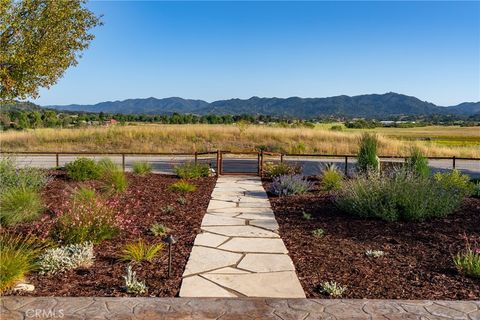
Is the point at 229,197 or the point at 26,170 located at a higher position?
the point at 26,170

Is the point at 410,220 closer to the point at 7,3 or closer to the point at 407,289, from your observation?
the point at 407,289

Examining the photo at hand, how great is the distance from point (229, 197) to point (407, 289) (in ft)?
19.0

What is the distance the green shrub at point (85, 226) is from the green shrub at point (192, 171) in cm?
651

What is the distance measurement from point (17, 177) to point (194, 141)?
22.4m

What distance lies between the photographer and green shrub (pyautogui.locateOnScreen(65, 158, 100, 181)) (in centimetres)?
1133

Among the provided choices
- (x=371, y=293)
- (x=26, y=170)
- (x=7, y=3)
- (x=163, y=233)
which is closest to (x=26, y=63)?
(x=7, y=3)

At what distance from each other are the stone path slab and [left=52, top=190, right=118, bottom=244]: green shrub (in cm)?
165

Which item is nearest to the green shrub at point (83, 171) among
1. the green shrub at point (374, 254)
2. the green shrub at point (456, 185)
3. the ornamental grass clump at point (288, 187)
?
the ornamental grass clump at point (288, 187)

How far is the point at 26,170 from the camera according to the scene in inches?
377

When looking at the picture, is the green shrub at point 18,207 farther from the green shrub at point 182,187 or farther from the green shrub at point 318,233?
the green shrub at point 318,233

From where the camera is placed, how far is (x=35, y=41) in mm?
12695

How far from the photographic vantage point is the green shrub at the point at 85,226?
234 inches

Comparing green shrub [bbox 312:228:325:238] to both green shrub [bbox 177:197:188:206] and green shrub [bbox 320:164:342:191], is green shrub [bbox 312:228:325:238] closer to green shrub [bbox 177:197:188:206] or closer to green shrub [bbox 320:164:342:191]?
green shrub [bbox 177:197:188:206]

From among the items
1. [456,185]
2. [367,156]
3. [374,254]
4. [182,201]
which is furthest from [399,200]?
[367,156]
